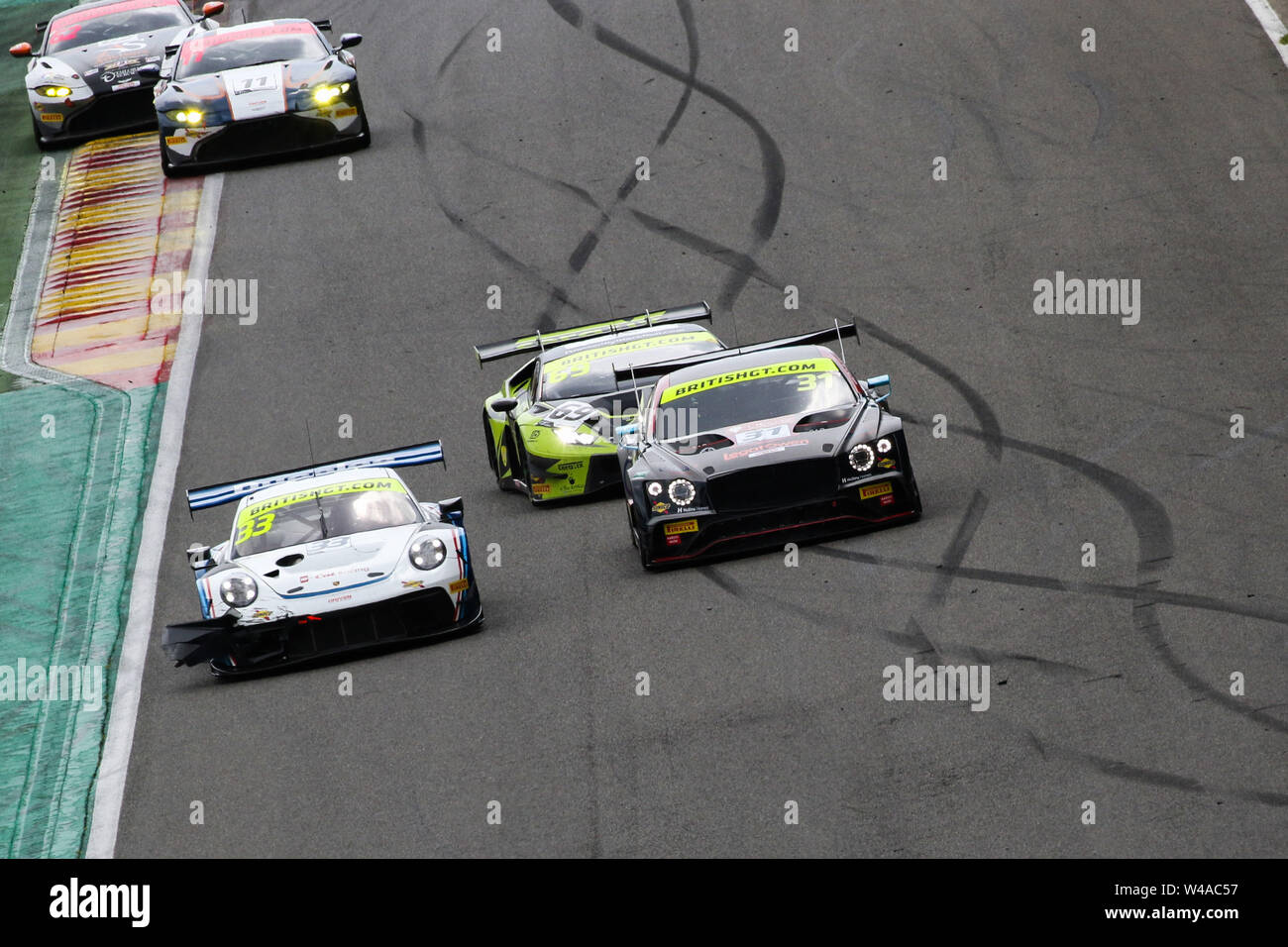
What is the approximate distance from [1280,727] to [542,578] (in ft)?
17.8

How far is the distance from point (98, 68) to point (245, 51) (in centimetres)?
272

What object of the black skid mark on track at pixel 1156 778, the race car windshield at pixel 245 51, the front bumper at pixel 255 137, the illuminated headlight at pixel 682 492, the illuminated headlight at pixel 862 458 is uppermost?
the black skid mark on track at pixel 1156 778

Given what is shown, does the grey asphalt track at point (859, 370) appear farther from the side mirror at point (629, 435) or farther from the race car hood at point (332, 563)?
the side mirror at point (629, 435)

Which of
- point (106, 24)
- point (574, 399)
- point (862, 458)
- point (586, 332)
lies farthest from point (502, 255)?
point (862, 458)

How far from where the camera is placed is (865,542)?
12586 mm

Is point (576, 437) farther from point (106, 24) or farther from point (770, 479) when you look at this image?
point (106, 24)

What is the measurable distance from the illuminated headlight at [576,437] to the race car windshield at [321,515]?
6.48ft

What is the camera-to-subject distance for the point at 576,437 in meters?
14.6

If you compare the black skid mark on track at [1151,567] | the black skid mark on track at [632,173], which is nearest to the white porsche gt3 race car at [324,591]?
the black skid mark on track at [1151,567]

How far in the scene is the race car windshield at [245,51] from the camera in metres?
22.7

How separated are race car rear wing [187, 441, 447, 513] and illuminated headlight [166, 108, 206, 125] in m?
10.4
